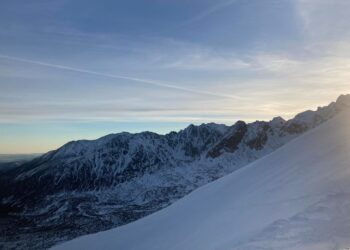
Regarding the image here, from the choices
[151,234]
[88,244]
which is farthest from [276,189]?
[88,244]

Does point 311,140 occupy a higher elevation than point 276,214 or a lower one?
higher

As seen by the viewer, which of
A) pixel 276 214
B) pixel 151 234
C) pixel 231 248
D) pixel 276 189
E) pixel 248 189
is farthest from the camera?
pixel 151 234

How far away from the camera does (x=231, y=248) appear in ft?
56.7

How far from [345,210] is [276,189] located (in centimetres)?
885

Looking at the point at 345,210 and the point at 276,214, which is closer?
the point at 345,210

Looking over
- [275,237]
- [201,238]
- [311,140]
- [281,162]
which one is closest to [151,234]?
[201,238]

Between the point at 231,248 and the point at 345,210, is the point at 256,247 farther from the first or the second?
the point at 345,210

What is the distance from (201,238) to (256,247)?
34.0 ft

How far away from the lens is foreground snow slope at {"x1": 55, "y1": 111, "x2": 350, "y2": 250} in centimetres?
1538

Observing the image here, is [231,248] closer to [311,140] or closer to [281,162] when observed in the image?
[281,162]

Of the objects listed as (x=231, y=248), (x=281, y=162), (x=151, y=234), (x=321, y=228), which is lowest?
(x=151, y=234)

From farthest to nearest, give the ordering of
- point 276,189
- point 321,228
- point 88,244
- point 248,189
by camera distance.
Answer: point 88,244 < point 248,189 < point 276,189 < point 321,228

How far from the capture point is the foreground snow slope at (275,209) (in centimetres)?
1538

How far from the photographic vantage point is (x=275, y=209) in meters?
20.9
